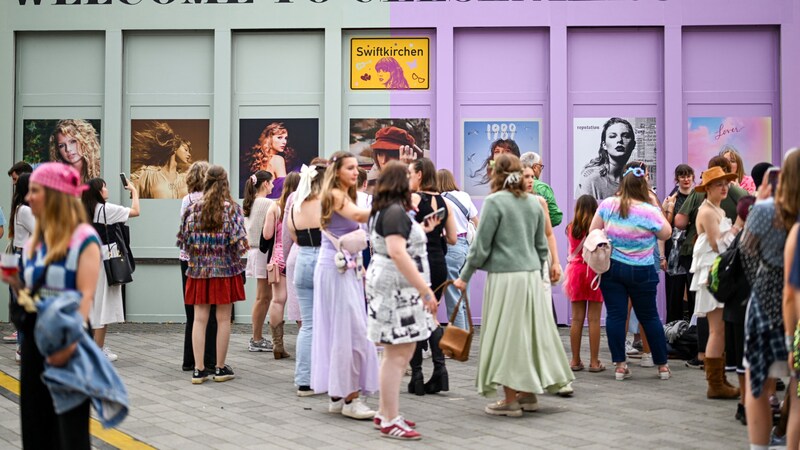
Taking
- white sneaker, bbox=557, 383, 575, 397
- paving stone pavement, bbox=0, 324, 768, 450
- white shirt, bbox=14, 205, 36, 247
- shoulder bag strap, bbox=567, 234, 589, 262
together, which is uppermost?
white shirt, bbox=14, 205, 36, 247

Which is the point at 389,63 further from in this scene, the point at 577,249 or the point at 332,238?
the point at 332,238

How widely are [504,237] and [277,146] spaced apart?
6155 mm

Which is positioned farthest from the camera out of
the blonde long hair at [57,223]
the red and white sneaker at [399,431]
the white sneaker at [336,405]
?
the white sneaker at [336,405]

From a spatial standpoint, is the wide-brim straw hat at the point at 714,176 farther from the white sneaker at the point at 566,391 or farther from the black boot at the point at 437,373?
the black boot at the point at 437,373

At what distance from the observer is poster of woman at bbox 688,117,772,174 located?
1312cm

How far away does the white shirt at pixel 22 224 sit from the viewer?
411 inches

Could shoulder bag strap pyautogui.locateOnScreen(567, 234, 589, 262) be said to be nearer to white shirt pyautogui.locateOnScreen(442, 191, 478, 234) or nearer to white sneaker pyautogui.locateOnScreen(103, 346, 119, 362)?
white shirt pyautogui.locateOnScreen(442, 191, 478, 234)

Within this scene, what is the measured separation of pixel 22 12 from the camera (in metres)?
13.7

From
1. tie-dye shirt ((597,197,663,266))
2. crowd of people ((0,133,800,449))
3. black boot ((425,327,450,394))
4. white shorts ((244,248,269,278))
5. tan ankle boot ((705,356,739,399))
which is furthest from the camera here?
white shorts ((244,248,269,278))

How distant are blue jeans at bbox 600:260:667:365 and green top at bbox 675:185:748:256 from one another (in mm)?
909

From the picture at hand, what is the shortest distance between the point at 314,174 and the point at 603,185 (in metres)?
5.62

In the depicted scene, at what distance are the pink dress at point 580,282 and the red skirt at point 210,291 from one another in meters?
3.22

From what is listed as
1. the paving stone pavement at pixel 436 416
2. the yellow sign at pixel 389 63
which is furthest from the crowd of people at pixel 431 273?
the yellow sign at pixel 389 63

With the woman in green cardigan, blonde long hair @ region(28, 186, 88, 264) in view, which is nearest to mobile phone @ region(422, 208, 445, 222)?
the woman in green cardigan
